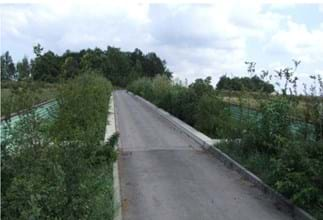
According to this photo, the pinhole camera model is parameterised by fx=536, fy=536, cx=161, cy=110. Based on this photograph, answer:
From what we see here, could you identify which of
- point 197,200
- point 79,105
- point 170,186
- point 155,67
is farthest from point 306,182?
point 155,67

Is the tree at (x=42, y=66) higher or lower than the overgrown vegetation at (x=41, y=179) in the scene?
higher

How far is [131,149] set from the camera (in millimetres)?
16016

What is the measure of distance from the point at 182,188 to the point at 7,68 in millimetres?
4630

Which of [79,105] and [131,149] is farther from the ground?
[79,105]

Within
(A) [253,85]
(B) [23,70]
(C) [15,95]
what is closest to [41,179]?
(C) [15,95]

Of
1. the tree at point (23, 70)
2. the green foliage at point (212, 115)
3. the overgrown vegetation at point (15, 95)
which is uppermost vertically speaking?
the tree at point (23, 70)

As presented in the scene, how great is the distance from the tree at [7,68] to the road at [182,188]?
9.29 ft

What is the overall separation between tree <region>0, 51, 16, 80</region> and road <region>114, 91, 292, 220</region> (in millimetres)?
2833

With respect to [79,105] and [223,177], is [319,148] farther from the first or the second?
[79,105]

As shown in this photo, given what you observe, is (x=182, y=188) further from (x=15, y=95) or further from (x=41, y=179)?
(x=41, y=179)

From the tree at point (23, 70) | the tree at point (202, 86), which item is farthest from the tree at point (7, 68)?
the tree at point (202, 86)

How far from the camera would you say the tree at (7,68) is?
22.3 feet

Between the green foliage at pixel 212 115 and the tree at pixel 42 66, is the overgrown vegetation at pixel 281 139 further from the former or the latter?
the tree at pixel 42 66

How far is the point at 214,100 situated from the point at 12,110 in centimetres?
1421
